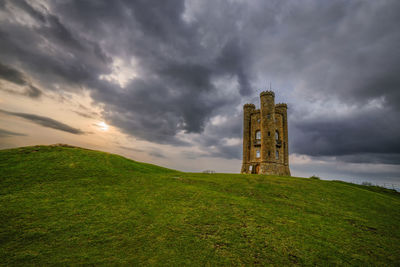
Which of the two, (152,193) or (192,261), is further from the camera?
(152,193)

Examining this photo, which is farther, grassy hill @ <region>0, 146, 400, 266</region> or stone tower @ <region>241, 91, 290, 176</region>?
stone tower @ <region>241, 91, 290, 176</region>

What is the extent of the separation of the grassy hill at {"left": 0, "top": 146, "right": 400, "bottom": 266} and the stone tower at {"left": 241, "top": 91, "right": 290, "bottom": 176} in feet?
86.8

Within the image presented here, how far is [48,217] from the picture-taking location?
32.8ft

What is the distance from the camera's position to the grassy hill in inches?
297

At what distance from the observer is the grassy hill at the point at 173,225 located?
7.55 m

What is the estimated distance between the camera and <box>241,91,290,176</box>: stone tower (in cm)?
4450

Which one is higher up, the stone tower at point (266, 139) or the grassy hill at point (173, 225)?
the stone tower at point (266, 139)

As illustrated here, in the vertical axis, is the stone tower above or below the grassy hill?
above

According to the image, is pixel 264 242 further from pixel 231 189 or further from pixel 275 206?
pixel 231 189

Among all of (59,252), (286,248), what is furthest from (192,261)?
(59,252)

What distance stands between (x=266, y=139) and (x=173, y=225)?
40.1 meters

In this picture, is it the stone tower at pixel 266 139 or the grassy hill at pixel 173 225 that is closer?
the grassy hill at pixel 173 225

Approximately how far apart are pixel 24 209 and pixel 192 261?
35.0 ft

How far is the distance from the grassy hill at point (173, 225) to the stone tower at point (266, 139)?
26.5 metres
